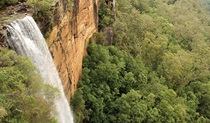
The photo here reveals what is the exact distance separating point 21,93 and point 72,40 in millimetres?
9824

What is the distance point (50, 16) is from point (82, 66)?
908 cm

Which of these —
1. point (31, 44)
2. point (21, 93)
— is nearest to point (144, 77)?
point (31, 44)

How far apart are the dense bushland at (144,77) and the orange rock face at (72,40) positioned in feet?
3.99

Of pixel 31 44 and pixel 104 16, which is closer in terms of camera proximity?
pixel 31 44

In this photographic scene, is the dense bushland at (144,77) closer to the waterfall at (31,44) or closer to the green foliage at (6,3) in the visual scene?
the waterfall at (31,44)

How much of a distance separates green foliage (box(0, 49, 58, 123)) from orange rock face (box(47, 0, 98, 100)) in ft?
14.9

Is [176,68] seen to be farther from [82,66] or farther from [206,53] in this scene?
[82,66]

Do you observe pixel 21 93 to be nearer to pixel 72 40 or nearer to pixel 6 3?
pixel 6 3

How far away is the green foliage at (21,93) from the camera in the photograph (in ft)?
31.9

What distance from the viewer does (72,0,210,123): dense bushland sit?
906 inches

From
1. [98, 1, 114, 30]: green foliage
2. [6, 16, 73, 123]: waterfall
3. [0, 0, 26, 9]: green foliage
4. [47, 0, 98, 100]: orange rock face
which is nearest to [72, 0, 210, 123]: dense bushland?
[47, 0, 98, 100]: orange rock face

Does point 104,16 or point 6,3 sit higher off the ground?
point 6,3

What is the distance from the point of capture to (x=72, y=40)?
19.4m

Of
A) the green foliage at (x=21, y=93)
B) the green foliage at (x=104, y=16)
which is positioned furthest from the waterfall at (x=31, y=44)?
the green foliage at (x=104, y=16)
